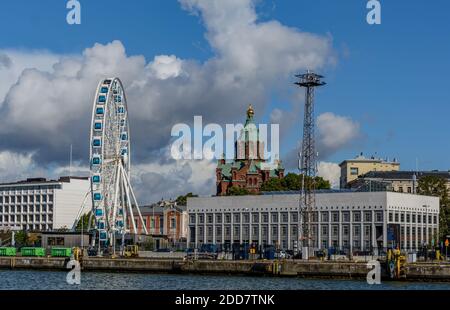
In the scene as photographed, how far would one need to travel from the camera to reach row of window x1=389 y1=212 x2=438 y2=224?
13012 centimetres

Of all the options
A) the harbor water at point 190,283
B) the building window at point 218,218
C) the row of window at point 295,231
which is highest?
the building window at point 218,218

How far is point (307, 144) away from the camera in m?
106

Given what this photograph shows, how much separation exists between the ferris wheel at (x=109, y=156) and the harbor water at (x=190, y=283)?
85.9ft

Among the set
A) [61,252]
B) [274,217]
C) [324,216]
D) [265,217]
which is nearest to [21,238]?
[265,217]

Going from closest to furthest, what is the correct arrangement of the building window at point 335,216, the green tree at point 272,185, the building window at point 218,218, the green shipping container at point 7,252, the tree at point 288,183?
the green shipping container at point 7,252 → the building window at point 335,216 → the building window at point 218,218 → the tree at point 288,183 → the green tree at point 272,185

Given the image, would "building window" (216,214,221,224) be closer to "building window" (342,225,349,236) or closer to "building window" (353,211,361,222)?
"building window" (342,225,349,236)

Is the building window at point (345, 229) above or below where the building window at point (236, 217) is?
below

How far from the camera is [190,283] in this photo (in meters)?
80.5

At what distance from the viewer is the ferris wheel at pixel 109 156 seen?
116938mm

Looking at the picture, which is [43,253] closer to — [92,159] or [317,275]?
[92,159]

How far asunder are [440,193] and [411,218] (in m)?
25.1

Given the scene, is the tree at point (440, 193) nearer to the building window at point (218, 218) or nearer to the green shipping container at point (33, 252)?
the building window at point (218, 218)

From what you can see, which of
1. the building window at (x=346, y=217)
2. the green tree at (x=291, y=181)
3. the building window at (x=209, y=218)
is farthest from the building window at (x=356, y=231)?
the green tree at (x=291, y=181)
